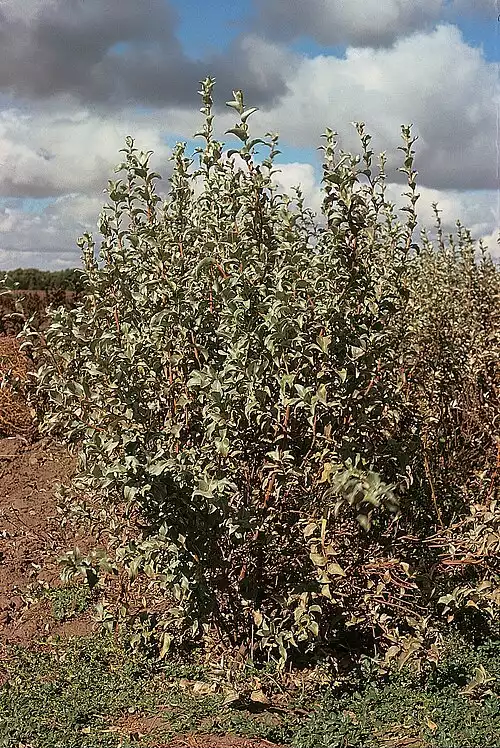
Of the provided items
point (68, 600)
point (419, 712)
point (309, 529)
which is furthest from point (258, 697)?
point (68, 600)

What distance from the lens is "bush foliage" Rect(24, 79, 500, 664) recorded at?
3.04 meters

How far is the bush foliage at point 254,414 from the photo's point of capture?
3.04 m

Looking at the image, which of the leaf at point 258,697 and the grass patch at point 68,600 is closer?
the leaf at point 258,697

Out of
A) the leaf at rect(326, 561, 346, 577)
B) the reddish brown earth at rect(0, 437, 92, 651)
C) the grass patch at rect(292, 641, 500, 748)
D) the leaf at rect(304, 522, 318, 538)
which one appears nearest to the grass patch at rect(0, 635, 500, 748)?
the grass patch at rect(292, 641, 500, 748)

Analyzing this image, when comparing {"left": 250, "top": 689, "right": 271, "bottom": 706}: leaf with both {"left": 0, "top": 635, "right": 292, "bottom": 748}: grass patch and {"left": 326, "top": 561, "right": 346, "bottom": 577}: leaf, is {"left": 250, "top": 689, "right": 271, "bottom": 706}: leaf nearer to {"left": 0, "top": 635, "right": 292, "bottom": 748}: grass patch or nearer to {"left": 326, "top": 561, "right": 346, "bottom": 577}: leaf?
{"left": 0, "top": 635, "right": 292, "bottom": 748}: grass patch

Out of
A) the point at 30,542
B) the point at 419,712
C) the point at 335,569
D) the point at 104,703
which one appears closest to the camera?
the point at 335,569

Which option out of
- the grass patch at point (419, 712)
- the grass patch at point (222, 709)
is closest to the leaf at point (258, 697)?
the grass patch at point (222, 709)

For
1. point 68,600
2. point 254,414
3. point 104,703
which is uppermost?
point 254,414

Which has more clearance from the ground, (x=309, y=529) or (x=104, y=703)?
(x=309, y=529)

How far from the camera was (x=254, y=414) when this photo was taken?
321 cm

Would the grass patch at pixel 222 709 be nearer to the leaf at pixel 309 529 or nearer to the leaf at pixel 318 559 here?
the leaf at pixel 318 559

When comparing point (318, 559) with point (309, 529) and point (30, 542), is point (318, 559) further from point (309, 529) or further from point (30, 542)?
point (30, 542)

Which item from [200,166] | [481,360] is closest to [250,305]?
[200,166]

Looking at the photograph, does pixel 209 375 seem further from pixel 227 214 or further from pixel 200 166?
pixel 200 166
